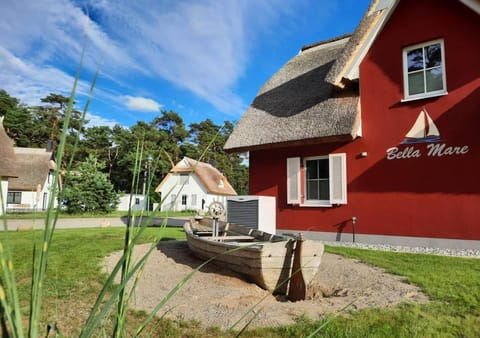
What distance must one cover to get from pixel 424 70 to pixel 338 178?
3363 millimetres

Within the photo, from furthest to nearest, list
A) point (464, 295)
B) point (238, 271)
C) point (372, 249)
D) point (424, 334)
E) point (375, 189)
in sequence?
point (375, 189)
point (372, 249)
point (238, 271)
point (464, 295)
point (424, 334)

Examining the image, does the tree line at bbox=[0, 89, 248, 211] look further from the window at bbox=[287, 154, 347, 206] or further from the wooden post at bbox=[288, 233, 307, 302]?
the wooden post at bbox=[288, 233, 307, 302]

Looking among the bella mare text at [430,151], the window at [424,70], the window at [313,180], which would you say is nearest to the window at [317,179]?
the window at [313,180]

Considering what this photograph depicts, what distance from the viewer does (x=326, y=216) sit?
8.82 m

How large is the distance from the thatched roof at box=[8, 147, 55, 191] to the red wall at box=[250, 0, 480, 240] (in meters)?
28.6

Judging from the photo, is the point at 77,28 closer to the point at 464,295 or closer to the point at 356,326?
the point at 356,326

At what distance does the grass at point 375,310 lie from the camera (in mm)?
2764

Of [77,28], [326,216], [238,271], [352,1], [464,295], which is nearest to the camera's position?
[77,28]

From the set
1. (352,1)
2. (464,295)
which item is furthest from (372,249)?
(352,1)

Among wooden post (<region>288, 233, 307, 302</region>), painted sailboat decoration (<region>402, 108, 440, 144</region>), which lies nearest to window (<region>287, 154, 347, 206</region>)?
painted sailboat decoration (<region>402, 108, 440, 144</region>)

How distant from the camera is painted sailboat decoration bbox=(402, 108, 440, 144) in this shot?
Answer: 7.34 m

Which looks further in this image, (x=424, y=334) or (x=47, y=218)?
(x=424, y=334)

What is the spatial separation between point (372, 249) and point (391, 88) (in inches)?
162

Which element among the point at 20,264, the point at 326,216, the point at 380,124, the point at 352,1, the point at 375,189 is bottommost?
the point at 20,264
